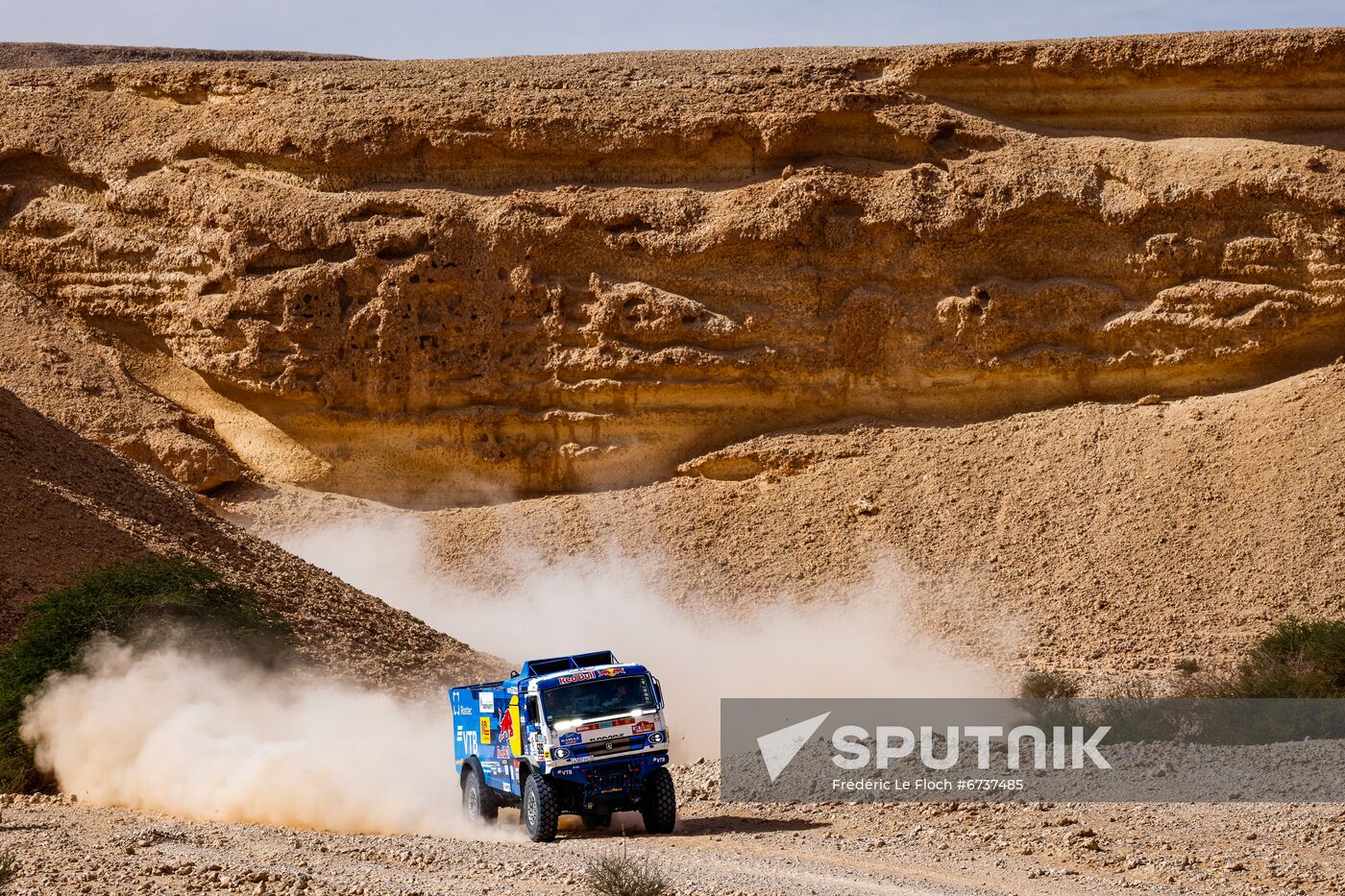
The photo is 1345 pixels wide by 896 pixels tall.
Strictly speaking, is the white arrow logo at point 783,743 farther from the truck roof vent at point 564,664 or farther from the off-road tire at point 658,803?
the truck roof vent at point 564,664

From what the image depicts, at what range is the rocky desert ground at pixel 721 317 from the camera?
28.1 metres

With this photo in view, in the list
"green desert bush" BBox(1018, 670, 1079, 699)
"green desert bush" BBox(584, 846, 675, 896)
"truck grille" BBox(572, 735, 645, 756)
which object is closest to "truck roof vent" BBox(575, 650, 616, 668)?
"truck grille" BBox(572, 735, 645, 756)

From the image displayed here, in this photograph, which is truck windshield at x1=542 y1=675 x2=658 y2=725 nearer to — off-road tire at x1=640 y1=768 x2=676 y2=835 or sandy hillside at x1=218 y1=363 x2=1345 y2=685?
off-road tire at x1=640 y1=768 x2=676 y2=835

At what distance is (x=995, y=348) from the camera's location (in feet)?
99.9

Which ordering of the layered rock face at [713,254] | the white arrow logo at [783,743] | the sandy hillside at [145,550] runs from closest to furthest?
the white arrow logo at [783,743] < the sandy hillside at [145,550] < the layered rock face at [713,254]

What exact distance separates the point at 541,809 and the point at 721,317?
18009 millimetres

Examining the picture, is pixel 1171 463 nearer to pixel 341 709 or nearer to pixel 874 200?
pixel 874 200

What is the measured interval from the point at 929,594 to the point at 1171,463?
490 cm

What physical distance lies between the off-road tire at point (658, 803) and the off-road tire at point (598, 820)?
1.04ft

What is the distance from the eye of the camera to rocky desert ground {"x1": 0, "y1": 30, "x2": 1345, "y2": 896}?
28094 mm

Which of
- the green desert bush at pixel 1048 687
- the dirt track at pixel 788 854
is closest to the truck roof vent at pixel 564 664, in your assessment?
the dirt track at pixel 788 854

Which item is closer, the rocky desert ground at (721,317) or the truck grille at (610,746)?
the truck grille at (610,746)

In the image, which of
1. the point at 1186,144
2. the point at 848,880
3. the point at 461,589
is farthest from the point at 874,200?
the point at 848,880

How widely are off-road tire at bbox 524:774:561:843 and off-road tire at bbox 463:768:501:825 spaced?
1095 mm
